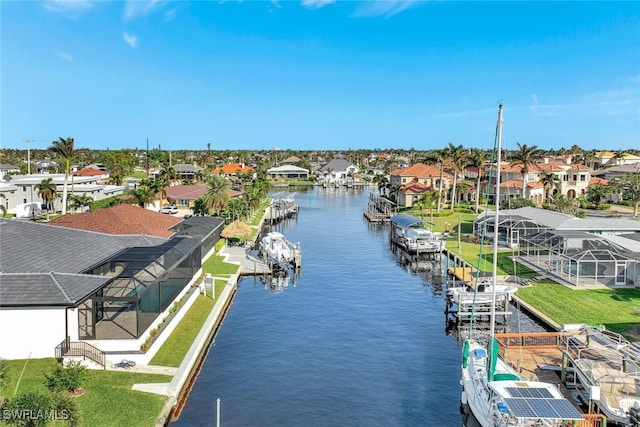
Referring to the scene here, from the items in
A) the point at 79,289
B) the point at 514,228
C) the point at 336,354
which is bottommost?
the point at 336,354

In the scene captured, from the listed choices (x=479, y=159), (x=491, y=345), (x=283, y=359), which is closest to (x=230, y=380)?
(x=283, y=359)

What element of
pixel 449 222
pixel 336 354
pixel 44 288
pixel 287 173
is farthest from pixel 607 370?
pixel 287 173

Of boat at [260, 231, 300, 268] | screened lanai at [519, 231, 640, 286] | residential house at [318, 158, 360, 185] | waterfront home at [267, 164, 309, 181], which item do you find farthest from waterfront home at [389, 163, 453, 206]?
waterfront home at [267, 164, 309, 181]

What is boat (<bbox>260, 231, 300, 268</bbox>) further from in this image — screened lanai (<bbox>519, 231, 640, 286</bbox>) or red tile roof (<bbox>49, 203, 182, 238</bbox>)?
screened lanai (<bbox>519, 231, 640, 286</bbox>)

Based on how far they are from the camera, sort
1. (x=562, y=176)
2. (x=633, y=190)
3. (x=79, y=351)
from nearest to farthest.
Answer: (x=79, y=351), (x=633, y=190), (x=562, y=176)

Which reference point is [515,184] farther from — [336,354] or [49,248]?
[49,248]

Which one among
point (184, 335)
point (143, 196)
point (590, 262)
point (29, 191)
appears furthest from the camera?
point (29, 191)
